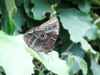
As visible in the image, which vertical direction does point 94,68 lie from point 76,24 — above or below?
below

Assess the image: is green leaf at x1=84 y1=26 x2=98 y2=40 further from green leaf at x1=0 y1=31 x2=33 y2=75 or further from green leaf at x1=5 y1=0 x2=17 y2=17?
green leaf at x1=0 y1=31 x2=33 y2=75

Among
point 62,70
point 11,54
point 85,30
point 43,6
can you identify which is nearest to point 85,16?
point 85,30

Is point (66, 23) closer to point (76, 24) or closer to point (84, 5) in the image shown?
point (76, 24)

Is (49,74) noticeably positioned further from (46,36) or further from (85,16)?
(46,36)

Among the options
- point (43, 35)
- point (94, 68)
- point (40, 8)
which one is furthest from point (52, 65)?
point (94, 68)

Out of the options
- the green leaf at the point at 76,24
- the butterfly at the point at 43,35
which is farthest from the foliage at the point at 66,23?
the butterfly at the point at 43,35
